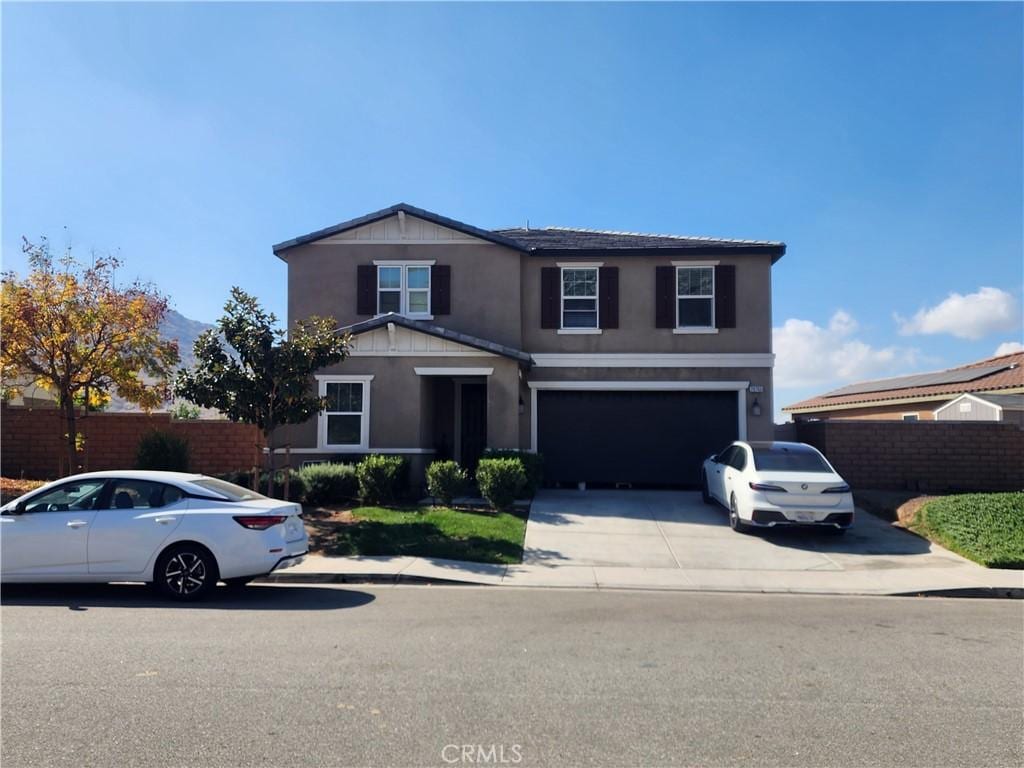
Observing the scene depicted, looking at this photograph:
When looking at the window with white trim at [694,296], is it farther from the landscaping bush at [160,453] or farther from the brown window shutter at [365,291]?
the landscaping bush at [160,453]

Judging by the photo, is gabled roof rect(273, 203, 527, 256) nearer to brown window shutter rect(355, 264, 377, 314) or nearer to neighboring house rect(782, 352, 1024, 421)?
brown window shutter rect(355, 264, 377, 314)

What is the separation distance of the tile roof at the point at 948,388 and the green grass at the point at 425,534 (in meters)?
16.6

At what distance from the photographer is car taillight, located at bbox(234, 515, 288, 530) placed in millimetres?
8461

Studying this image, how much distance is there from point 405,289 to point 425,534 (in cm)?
811

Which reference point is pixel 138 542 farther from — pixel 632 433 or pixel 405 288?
pixel 632 433

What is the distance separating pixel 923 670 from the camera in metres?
6.09

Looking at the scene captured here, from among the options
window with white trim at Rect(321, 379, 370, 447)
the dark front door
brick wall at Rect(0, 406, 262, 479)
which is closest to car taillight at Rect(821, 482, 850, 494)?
the dark front door

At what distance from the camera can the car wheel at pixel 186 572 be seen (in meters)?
8.33

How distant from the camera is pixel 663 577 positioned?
10422 mm

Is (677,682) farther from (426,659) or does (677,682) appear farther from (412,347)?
(412,347)

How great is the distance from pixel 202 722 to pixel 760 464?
10372mm

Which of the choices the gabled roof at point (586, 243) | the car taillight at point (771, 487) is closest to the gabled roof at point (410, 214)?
the gabled roof at point (586, 243)

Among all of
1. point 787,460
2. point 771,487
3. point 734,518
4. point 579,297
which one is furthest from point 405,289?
point 771,487

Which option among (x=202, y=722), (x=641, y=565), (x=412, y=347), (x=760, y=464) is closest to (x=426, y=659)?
(x=202, y=722)
